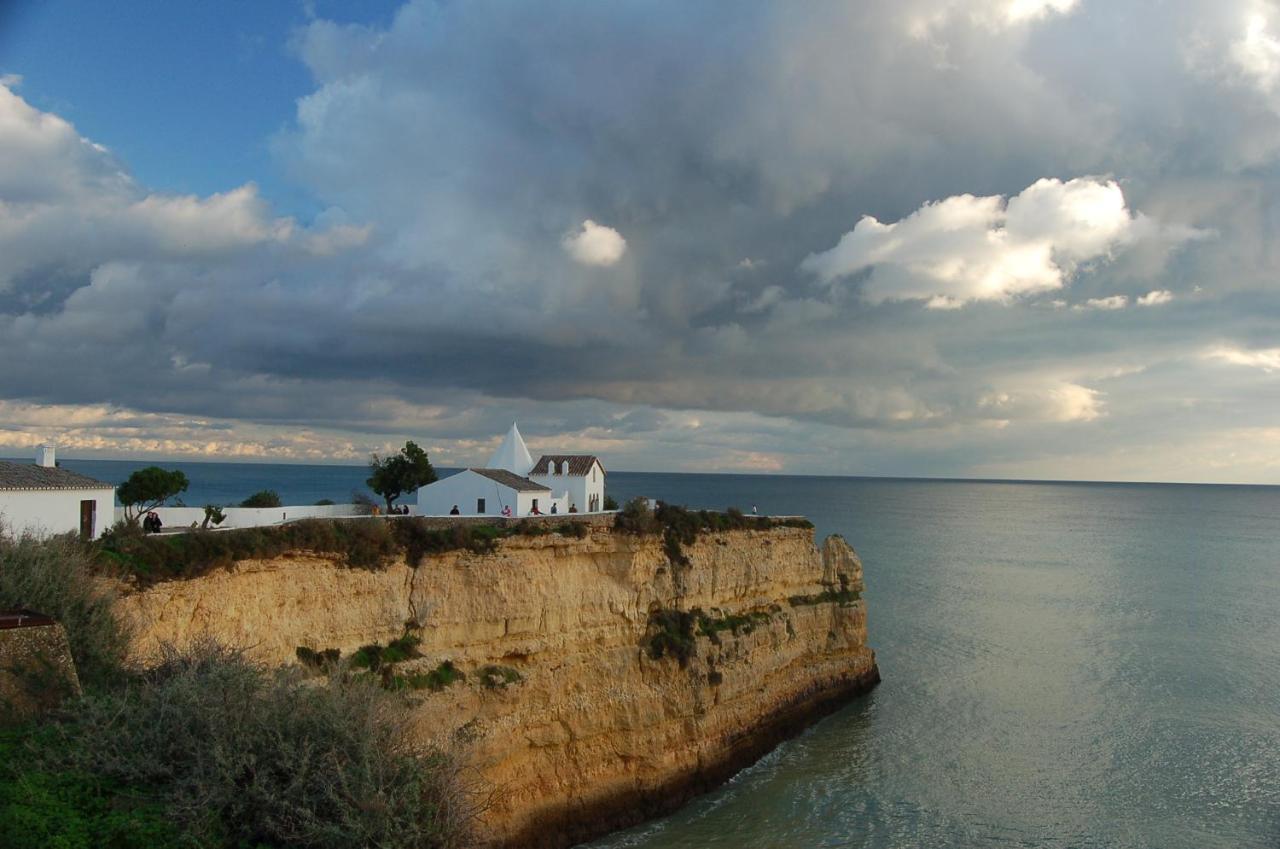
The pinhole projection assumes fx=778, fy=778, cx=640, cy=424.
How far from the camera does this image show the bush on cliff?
9.09 meters

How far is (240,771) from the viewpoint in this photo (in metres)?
9.54

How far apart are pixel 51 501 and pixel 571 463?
21452 millimetres

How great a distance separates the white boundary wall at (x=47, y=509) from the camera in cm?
1806

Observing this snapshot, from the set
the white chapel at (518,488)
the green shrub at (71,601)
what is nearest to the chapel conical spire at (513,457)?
A: the white chapel at (518,488)

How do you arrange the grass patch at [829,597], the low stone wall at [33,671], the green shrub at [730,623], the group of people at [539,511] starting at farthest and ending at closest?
the grass patch at [829,597] → the group of people at [539,511] → the green shrub at [730,623] → the low stone wall at [33,671]

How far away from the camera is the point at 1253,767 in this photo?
22.8 metres

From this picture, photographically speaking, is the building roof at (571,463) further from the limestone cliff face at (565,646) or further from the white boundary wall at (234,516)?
the white boundary wall at (234,516)

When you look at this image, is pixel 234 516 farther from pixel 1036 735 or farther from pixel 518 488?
pixel 1036 735

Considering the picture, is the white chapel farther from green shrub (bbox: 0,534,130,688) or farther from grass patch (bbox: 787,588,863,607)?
green shrub (bbox: 0,534,130,688)

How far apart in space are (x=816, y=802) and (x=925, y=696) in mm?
10647

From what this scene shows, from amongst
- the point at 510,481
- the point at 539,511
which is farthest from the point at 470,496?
the point at 539,511

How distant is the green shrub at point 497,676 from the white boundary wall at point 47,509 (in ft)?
33.7

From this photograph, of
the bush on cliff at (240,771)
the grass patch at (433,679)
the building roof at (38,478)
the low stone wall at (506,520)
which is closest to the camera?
the bush on cliff at (240,771)

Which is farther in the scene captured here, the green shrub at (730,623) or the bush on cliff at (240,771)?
the green shrub at (730,623)
